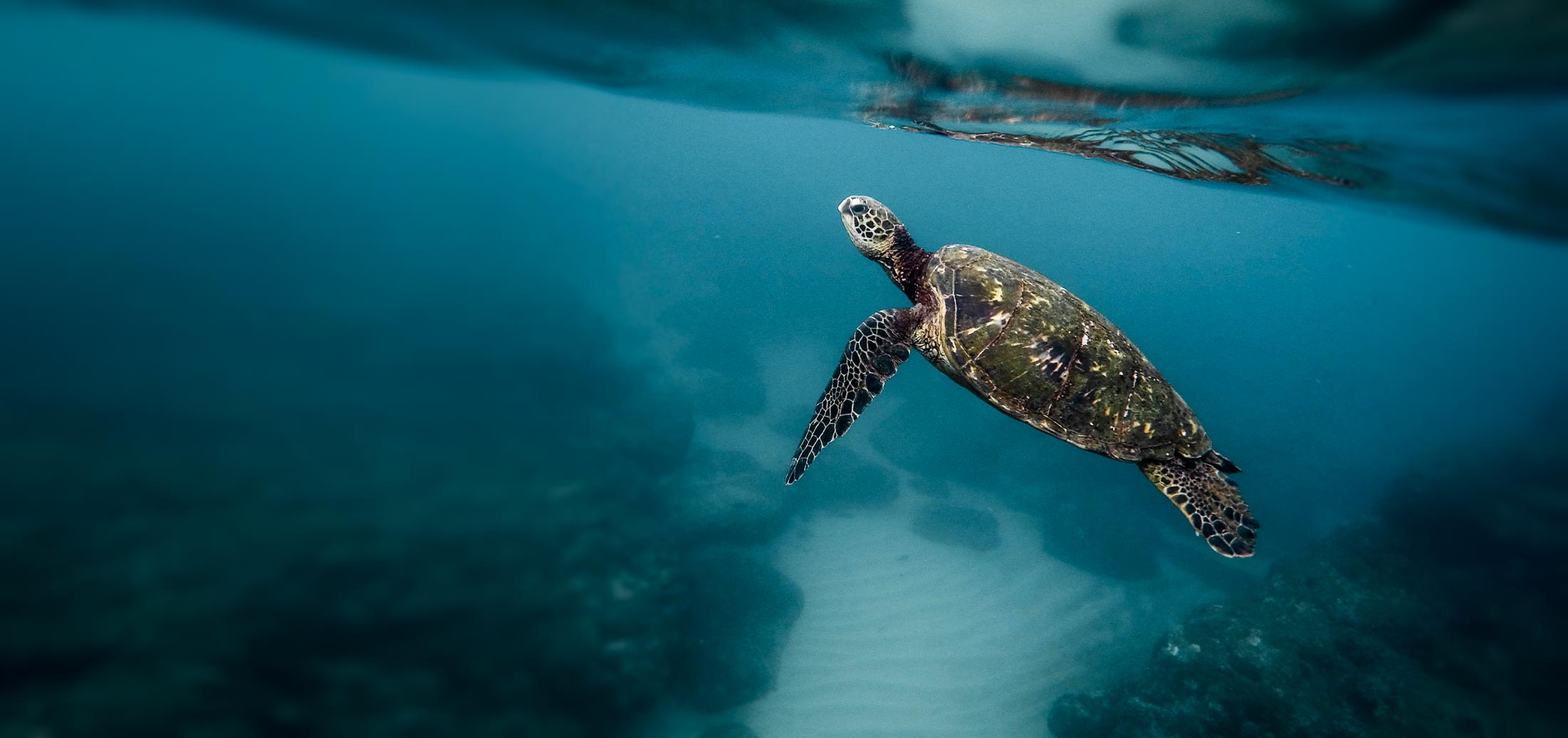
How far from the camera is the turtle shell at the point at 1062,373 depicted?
4.39m

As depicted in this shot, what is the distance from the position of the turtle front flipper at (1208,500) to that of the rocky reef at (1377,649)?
15.2ft

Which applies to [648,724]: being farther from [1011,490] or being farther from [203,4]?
[203,4]

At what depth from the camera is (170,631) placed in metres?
6.98

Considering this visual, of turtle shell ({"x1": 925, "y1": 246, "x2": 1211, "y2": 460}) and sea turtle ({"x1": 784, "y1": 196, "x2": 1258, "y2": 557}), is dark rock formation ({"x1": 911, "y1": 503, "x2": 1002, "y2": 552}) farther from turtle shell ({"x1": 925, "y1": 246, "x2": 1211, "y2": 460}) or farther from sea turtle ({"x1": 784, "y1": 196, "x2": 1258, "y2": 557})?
turtle shell ({"x1": 925, "y1": 246, "x2": 1211, "y2": 460})

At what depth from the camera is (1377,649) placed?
8461 mm

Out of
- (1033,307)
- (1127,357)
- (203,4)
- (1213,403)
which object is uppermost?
(203,4)

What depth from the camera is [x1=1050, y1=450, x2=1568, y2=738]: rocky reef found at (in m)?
7.43

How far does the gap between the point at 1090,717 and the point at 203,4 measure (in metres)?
17.4

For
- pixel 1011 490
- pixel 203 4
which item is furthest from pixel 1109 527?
pixel 203 4

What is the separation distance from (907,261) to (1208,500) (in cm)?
349

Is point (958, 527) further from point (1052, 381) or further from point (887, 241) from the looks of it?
point (1052, 381)

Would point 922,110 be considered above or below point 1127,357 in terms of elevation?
above

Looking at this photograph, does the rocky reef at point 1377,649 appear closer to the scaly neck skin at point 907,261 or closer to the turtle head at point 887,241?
the scaly neck skin at point 907,261

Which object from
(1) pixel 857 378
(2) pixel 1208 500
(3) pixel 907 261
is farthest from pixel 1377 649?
(1) pixel 857 378
